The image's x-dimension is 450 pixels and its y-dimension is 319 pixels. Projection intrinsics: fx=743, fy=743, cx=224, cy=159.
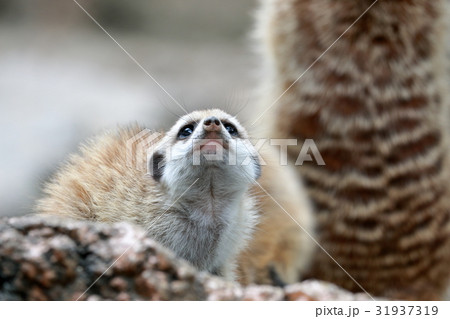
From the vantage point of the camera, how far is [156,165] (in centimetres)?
116

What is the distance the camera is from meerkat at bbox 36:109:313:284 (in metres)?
1.11

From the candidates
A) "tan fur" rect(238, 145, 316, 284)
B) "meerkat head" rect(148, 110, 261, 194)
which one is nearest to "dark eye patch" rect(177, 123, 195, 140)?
"meerkat head" rect(148, 110, 261, 194)

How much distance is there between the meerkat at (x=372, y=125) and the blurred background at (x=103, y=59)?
144 centimetres

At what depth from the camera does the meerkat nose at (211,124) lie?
1.05 meters

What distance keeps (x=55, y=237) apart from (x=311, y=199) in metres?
0.70

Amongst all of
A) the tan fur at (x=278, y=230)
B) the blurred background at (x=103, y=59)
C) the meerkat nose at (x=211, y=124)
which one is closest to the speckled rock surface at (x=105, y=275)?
the meerkat nose at (x=211, y=124)

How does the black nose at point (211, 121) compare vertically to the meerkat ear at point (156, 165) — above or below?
above

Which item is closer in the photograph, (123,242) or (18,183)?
(123,242)

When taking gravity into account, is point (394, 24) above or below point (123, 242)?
above

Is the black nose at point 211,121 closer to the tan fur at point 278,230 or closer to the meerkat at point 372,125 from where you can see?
the tan fur at point 278,230

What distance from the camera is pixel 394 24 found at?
1.34m
